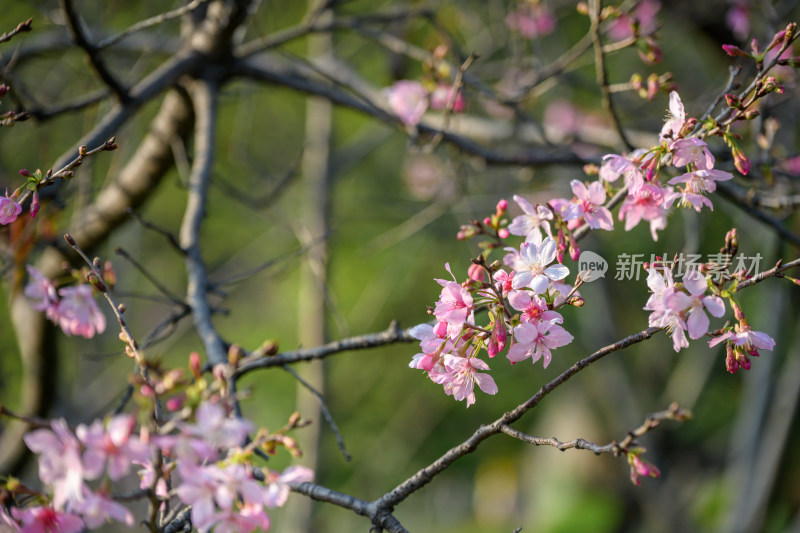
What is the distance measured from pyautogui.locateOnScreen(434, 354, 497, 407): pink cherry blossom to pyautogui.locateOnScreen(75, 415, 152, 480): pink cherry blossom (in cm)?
51

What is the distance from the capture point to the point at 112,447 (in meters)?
0.79

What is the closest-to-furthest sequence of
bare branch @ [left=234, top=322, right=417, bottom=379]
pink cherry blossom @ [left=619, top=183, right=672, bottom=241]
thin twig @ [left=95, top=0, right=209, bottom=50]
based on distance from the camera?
pink cherry blossom @ [left=619, top=183, right=672, bottom=241] < bare branch @ [left=234, top=322, right=417, bottom=379] < thin twig @ [left=95, top=0, right=209, bottom=50]

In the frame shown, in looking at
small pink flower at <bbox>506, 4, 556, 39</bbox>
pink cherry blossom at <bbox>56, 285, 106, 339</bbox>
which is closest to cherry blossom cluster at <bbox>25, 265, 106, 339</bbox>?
pink cherry blossom at <bbox>56, 285, 106, 339</bbox>

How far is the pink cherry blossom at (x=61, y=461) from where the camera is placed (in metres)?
0.79

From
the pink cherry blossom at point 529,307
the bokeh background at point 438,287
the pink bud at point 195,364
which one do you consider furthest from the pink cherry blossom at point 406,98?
the pink bud at point 195,364

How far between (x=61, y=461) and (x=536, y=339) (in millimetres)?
750

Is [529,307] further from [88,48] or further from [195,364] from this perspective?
[88,48]

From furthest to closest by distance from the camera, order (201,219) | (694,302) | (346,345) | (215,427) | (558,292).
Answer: (201,219) < (346,345) < (558,292) < (694,302) < (215,427)

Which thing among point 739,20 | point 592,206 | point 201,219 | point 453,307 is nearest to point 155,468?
point 453,307

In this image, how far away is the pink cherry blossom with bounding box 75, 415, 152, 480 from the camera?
2.53 ft

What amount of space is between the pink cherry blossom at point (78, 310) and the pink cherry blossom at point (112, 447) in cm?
74

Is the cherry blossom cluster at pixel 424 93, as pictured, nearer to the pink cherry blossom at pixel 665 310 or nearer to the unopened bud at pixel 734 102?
the unopened bud at pixel 734 102

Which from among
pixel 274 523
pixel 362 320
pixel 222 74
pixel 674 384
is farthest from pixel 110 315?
pixel 674 384

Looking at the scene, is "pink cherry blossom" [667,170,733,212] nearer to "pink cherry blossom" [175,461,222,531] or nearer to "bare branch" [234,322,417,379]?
"bare branch" [234,322,417,379]
